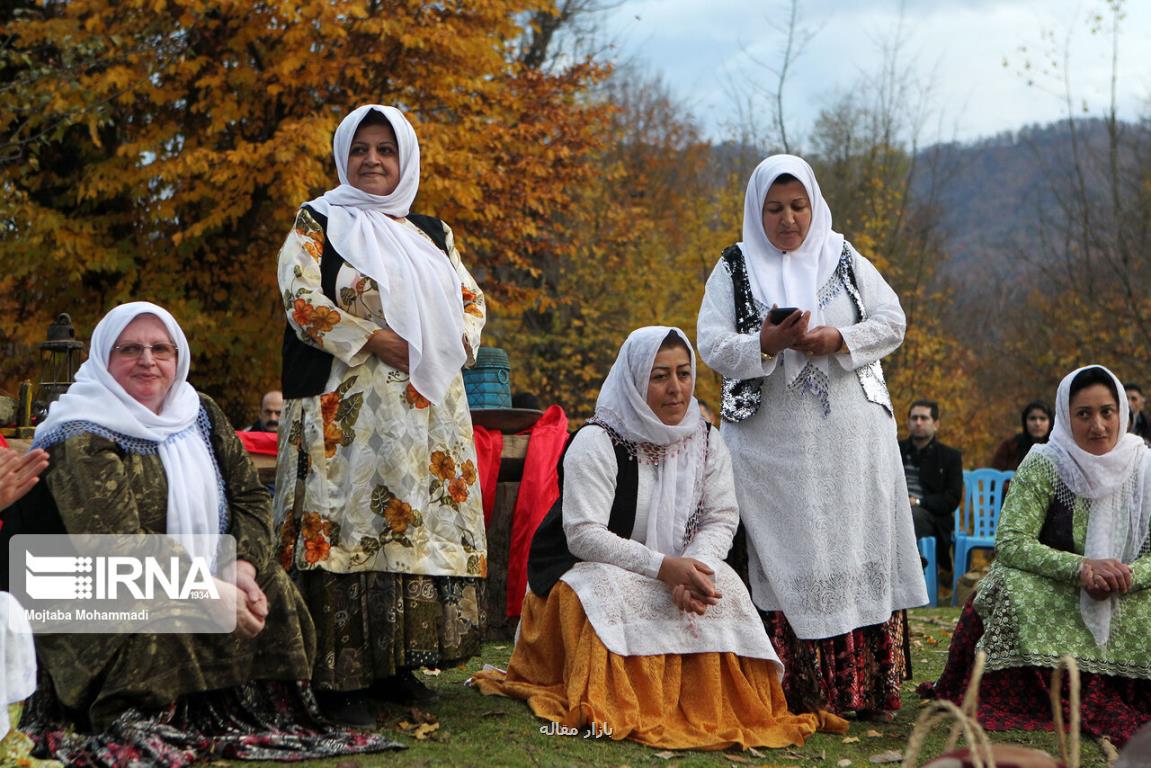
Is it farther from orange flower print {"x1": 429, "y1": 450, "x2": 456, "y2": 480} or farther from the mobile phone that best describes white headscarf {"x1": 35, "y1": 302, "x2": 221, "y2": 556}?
the mobile phone

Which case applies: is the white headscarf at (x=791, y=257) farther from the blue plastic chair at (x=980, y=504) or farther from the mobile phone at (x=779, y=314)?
the blue plastic chair at (x=980, y=504)

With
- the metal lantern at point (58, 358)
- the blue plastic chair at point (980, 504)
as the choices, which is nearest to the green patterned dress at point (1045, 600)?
the metal lantern at point (58, 358)

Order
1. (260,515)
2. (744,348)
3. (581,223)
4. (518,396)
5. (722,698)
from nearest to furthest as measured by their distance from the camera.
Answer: (260,515)
(722,698)
(744,348)
(518,396)
(581,223)

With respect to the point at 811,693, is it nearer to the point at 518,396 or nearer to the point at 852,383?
the point at 852,383

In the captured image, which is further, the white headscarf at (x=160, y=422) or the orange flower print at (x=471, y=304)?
the orange flower print at (x=471, y=304)

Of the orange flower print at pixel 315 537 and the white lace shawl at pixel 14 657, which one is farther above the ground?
the orange flower print at pixel 315 537

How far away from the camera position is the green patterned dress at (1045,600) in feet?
13.8

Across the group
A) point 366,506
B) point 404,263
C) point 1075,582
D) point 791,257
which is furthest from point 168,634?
point 1075,582

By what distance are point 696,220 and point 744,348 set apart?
14334 mm

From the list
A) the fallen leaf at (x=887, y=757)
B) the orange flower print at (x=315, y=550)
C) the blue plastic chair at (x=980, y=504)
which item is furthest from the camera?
the blue plastic chair at (x=980, y=504)

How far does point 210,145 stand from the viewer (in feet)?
35.7

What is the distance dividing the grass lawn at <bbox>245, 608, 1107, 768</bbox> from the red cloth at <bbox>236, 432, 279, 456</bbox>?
7.22ft

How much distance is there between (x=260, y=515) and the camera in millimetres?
3865

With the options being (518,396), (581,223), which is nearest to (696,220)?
(581,223)
